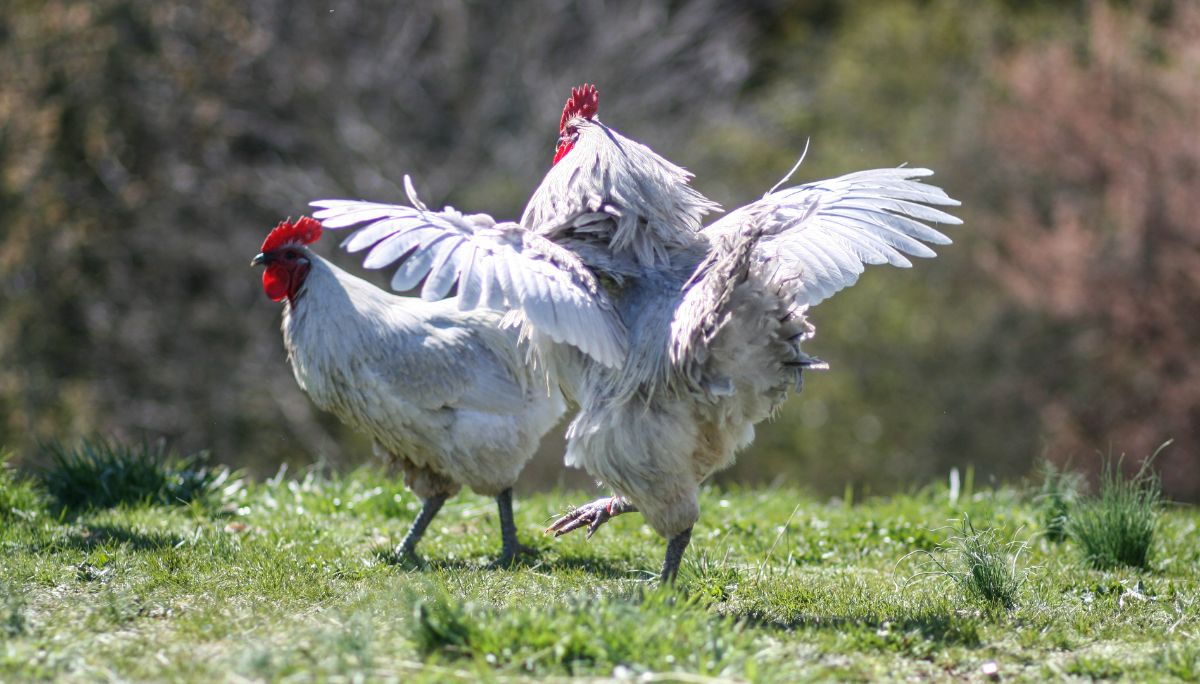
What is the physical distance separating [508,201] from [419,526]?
897 cm

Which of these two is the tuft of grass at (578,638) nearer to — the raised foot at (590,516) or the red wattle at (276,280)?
the raised foot at (590,516)

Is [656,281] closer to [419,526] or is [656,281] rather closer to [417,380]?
[417,380]

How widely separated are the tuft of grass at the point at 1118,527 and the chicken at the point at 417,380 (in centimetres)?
292

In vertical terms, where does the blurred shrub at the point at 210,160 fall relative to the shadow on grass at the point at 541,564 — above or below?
above

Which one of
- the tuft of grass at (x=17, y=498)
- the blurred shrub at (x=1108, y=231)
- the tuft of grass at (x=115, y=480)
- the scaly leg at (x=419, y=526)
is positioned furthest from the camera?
the blurred shrub at (x=1108, y=231)

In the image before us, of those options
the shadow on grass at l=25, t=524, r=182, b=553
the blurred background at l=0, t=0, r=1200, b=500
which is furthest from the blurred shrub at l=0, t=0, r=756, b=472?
the shadow on grass at l=25, t=524, r=182, b=553

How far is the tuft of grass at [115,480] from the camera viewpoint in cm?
752

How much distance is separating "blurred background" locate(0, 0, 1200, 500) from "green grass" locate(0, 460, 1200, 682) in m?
7.42

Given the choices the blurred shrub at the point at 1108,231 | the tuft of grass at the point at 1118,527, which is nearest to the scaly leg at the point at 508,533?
the tuft of grass at the point at 1118,527

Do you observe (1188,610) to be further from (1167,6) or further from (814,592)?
(1167,6)

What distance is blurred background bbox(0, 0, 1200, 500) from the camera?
48.4 ft

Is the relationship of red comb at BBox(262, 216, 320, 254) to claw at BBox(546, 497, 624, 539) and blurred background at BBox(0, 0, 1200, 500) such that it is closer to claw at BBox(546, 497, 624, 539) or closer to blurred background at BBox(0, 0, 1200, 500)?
claw at BBox(546, 497, 624, 539)

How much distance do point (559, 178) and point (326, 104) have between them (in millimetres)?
10685

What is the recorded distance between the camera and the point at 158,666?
451cm
